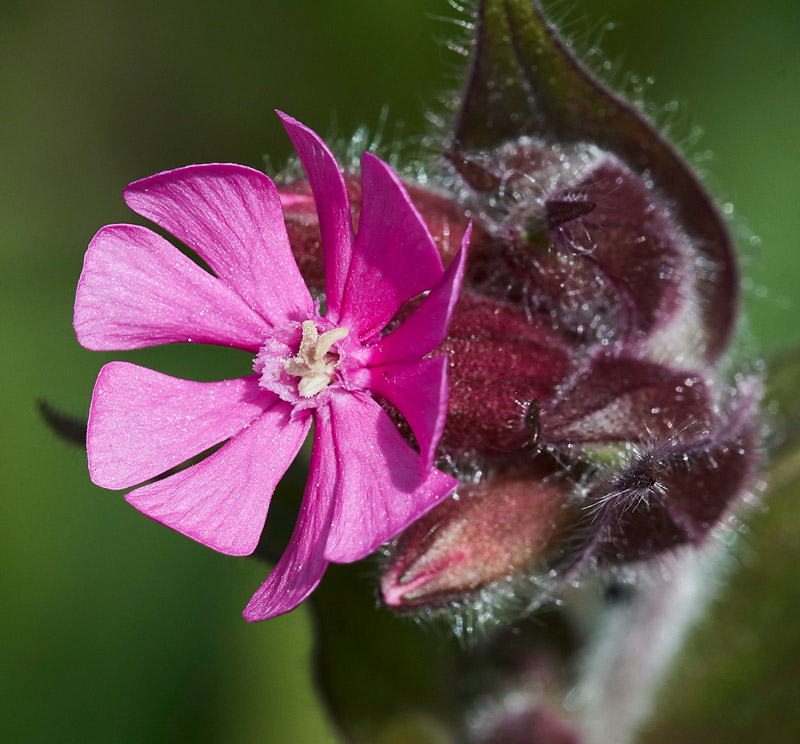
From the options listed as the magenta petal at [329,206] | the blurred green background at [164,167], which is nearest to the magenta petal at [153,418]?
the magenta petal at [329,206]

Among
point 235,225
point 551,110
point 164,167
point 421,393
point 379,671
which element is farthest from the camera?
point 164,167

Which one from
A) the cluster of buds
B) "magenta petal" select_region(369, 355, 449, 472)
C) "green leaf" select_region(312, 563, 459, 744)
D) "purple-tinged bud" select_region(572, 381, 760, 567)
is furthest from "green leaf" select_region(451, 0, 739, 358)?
"green leaf" select_region(312, 563, 459, 744)

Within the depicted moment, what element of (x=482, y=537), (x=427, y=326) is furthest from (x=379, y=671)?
(x=427, y=326)

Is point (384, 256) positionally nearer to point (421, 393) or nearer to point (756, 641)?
point (421, 393)

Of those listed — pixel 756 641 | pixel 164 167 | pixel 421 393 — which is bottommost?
pixel 164 167

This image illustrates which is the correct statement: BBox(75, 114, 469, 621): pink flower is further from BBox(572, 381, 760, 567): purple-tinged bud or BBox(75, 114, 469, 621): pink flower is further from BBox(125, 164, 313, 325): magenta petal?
BBox(572, 381, 760, 567): purple-tinged bud

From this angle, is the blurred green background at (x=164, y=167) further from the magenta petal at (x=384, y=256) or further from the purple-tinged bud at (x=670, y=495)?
the magenta petal at (x=384, y=256)
